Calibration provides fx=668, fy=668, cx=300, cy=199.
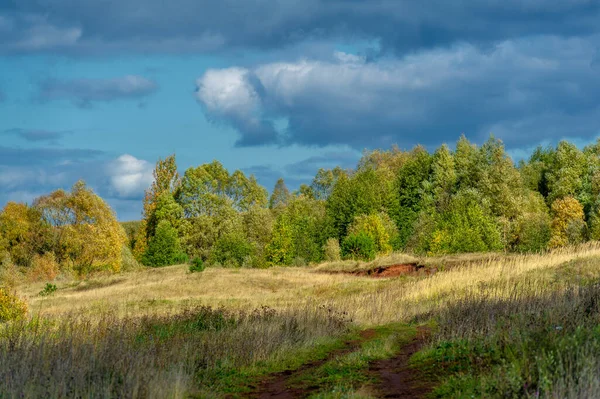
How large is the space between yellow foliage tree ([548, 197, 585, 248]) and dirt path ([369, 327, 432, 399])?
204 feet

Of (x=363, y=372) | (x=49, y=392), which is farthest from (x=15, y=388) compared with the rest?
(x=363, y=372)

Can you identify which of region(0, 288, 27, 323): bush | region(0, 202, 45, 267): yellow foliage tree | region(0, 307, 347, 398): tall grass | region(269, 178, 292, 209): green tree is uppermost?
region(269, 178, 292, 209): green tree

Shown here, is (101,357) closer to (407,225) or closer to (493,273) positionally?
(493,273)

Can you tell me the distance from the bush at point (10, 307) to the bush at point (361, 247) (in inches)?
1895

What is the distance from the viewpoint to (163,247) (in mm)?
75875

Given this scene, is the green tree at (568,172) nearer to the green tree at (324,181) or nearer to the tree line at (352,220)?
the tree line at (352,220)

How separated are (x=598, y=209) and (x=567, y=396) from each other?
6652cm

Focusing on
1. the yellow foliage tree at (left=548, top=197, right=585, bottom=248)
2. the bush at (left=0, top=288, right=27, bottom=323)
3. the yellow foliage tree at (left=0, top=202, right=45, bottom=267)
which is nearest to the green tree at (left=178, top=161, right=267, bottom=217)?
the yellow foliage tree at (left=0, top=202, right=45, bottom=267)

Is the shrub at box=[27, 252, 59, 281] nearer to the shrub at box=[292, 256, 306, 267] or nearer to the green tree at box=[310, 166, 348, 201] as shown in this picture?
the shrub at box=[292, 256, 306, 267]

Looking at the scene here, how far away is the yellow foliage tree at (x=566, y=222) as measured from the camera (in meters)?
71.2

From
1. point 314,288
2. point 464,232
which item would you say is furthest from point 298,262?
point 314,288

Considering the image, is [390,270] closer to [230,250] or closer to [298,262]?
[298,262]

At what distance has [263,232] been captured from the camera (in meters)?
86.6

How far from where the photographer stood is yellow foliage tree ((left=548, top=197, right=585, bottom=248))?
A: 71188 millimetres
